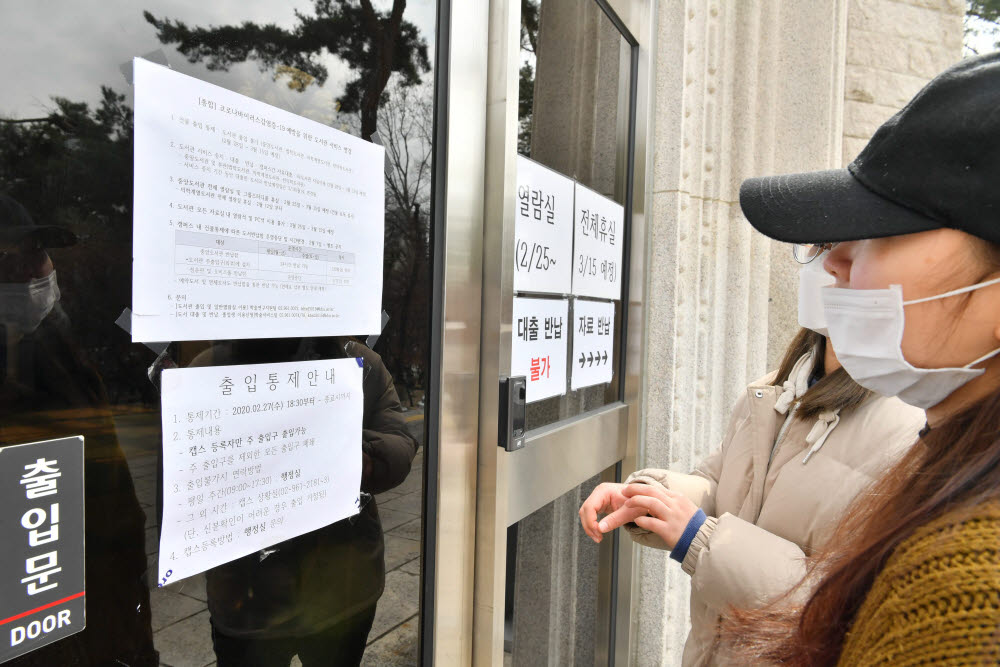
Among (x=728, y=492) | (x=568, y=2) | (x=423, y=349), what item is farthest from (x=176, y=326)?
(x=568, y=2)

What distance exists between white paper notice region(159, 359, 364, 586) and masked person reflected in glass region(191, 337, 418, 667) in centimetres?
3

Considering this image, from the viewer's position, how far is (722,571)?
4.22ft

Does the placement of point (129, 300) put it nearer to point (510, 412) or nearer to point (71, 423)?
point (71, 423)

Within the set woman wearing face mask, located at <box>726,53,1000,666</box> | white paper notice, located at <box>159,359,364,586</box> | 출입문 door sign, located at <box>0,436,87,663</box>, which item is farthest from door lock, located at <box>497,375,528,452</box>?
출입문 door sign, located at <box>0,436,87,663</box>

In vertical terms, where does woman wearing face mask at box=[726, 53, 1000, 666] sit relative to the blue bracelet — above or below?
above

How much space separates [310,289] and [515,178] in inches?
25.6

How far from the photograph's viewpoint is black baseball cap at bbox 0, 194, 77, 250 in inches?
29.1

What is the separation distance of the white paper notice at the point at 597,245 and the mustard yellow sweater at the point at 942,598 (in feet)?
4.56

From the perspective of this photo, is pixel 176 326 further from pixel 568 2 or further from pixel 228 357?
pixel 568 2

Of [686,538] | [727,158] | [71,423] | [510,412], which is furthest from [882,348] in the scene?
[727,158]

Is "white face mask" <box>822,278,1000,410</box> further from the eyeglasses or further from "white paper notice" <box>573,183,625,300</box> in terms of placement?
"white paper notice" <box>573,183,625,300</box>

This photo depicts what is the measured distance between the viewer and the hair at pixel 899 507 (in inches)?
26.1

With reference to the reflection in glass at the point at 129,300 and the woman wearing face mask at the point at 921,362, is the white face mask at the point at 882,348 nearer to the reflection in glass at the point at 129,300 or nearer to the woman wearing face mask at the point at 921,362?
the woman wearing face mask at the point at 921,362

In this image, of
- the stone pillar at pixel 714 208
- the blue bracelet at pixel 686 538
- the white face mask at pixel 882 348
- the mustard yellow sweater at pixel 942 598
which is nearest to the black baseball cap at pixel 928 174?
the white face mask at pixel 882 348
